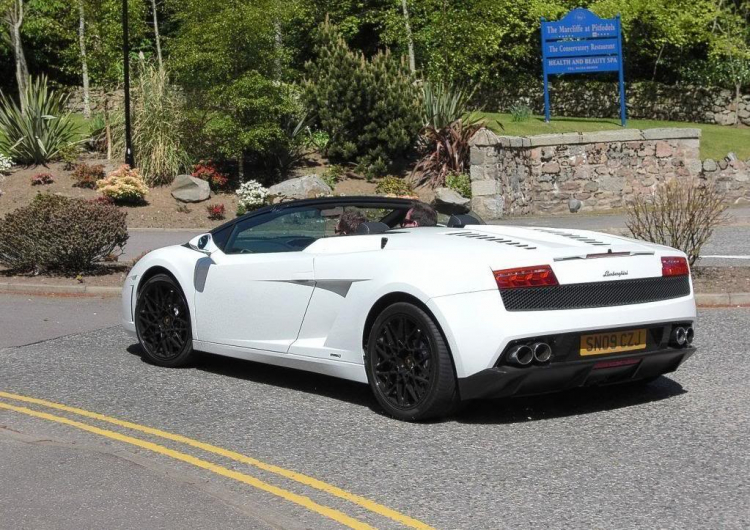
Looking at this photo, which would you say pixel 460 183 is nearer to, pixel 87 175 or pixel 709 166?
pixel 709 166

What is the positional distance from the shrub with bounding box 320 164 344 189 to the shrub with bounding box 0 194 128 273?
472 inches

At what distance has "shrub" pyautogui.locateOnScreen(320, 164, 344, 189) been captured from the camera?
1061 inches

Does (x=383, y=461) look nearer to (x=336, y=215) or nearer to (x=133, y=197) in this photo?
(x=336, y=215)

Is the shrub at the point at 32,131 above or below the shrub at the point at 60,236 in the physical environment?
above

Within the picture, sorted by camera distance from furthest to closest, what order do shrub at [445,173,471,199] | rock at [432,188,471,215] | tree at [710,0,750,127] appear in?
tree at [710,0,750,127]
shrub at [445,173,471,199]
rock at [432,188,471,215]

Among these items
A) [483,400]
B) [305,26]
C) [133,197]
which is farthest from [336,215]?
[305,26]

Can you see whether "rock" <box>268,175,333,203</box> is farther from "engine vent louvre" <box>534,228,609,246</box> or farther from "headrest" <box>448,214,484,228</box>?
"engine vent louvre" <box>534,228,609,246</box>

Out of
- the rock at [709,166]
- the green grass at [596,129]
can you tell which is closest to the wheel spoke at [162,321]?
the green grass at [596,129]

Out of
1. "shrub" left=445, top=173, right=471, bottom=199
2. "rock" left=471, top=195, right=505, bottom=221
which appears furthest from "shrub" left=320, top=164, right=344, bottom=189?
"rock" left=471, top=195, right=505, bottom=221

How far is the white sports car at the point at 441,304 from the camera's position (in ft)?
21.6

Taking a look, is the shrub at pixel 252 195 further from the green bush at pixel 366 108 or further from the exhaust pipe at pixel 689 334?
the exhaust pipe at pixel 689 334

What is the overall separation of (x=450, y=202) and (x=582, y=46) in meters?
6.55

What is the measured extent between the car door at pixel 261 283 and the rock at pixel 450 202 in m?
16.3

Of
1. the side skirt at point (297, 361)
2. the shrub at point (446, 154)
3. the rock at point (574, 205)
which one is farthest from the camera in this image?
the shrub at point (446, 154)
